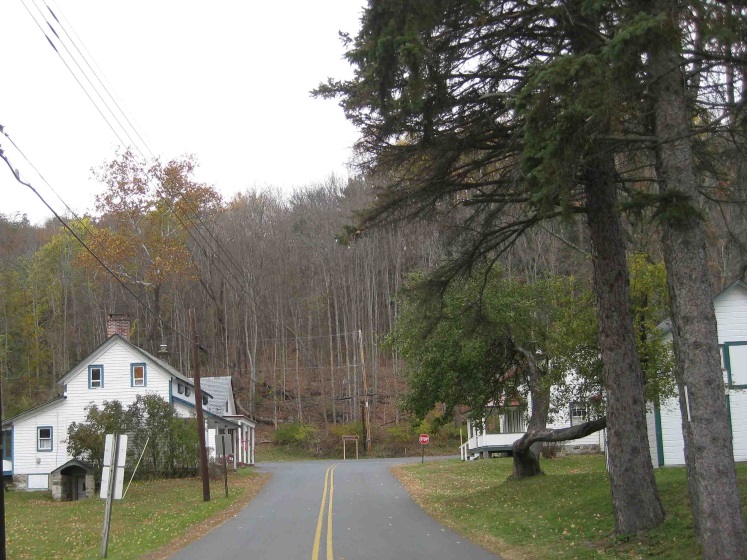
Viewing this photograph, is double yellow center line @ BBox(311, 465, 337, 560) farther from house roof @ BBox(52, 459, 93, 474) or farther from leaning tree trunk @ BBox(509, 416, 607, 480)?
house roof @ BBox(52, 459, 93, 474)

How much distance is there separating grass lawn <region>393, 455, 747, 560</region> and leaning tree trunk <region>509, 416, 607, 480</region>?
0.80 metres

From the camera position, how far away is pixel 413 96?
11.1 meters

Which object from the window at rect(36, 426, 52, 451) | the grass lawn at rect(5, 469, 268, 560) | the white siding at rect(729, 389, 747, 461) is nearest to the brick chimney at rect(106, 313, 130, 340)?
the window at rect(36, 426, 52, 451)

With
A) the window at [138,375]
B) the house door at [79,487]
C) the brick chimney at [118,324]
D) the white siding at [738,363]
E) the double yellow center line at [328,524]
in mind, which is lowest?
the house door at [79,487]

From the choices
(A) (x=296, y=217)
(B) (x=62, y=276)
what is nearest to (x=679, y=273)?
(A) (x=296, y=217)

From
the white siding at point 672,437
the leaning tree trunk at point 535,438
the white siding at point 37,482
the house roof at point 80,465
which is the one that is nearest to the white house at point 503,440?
the white siding at point 672,437

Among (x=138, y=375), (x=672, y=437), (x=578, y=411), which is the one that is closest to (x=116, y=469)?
(x=672, y=437)

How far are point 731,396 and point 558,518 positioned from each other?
12601 mm

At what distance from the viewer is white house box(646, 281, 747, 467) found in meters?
24.3

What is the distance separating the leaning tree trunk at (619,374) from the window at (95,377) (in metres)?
33.3

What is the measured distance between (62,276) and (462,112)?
61285mm

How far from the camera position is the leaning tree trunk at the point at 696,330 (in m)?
9.11

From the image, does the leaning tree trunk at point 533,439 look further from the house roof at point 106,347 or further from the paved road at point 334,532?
the house roof at point 106,347

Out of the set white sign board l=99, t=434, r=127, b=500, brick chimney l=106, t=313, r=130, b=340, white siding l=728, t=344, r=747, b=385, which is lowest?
white sign board l=99, t=434, r=127, b=500
